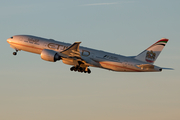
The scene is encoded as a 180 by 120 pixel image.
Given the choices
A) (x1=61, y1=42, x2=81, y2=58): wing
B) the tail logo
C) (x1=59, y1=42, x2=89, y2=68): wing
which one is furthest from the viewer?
the tail logo

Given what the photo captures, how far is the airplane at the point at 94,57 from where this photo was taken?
186 ft

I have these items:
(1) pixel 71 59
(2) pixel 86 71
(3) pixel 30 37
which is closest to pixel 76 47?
(1) pixel 71 59

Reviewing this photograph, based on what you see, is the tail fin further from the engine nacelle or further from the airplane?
the engine nacelle

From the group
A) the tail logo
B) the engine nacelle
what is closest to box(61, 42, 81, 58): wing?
the engine nacelle

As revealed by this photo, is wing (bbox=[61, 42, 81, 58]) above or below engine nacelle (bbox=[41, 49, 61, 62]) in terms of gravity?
above

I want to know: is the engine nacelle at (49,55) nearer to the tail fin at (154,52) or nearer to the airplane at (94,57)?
the airplane at (94,57)

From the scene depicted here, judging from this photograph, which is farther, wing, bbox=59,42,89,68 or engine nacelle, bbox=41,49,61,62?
engine nacelle, bbox=41,49,61,62

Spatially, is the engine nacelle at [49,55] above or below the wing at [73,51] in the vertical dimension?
below

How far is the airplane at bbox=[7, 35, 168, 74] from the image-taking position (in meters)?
56.7

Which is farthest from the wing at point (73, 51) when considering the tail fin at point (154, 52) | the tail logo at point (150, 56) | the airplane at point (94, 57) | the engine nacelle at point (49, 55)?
the tail logo at point (150, 56)

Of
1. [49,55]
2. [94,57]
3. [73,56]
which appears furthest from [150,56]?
[49,55]

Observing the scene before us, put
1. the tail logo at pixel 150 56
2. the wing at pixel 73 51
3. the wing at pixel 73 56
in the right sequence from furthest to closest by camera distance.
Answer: the tail logo at pixel 150 56 → the wing at pixel 73 56 → the wing at pixel 73 51

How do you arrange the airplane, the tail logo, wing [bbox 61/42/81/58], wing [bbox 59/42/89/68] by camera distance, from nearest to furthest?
wing [bbox 61/42/81/58]
wing [bbox 59/42/89/68]
the airplane
the tail logo

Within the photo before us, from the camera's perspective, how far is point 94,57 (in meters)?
58.9
